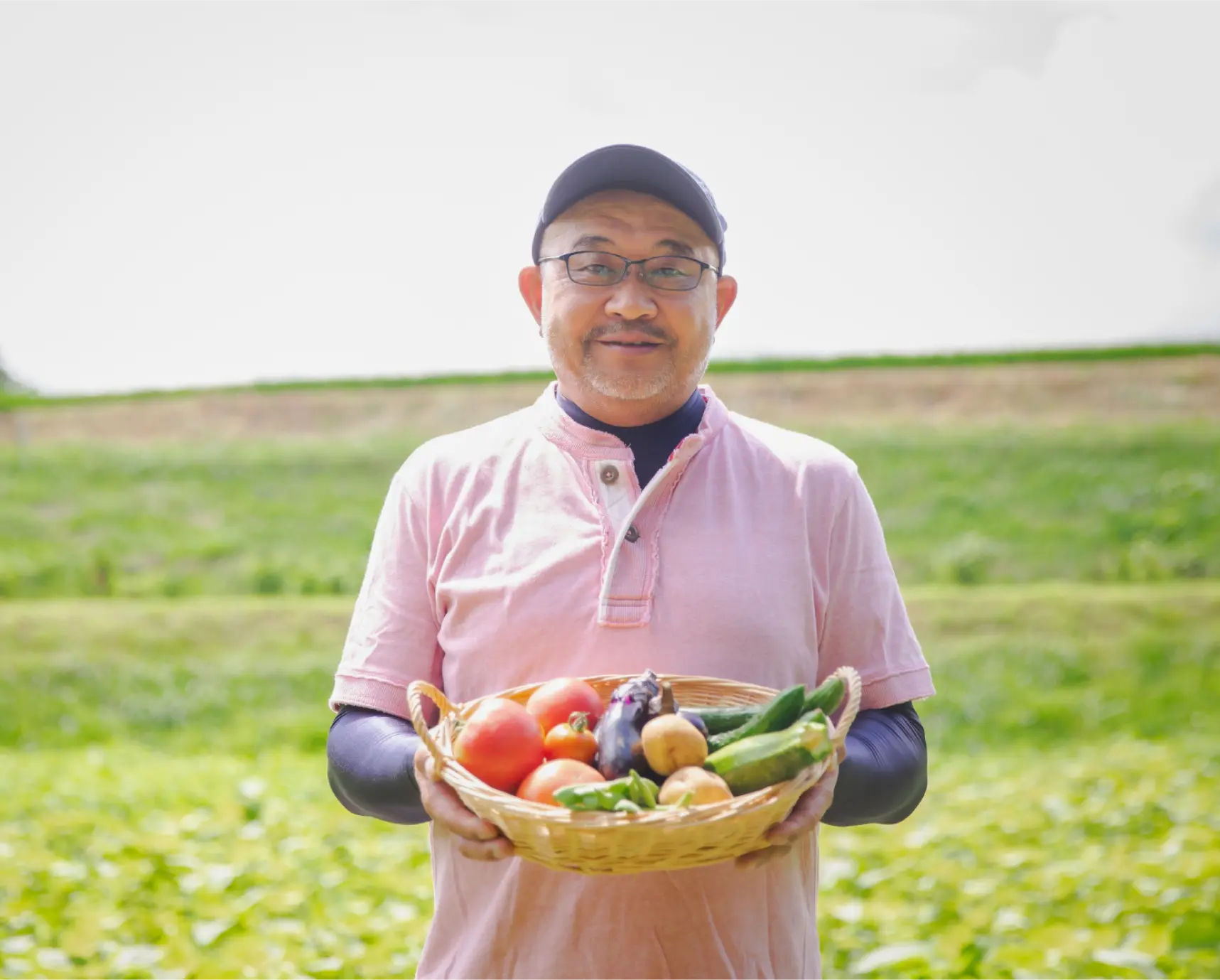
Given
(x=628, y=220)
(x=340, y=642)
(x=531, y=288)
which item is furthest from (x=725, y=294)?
(x=340, y=642)

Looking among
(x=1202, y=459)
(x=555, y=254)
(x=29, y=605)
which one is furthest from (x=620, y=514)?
(x=1202, y=459)

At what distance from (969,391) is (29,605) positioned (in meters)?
14.9

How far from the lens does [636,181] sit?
7.87 ft

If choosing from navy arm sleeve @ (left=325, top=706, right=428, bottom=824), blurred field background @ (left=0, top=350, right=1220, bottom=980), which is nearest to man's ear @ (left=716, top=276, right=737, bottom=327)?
navy arm sleeve @ (left=325, top=706, right=428, bottom=824)

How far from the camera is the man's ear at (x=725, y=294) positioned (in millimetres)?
2654

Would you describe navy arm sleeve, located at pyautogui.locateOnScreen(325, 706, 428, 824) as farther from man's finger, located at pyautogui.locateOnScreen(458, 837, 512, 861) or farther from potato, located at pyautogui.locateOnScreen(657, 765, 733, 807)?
potato, located at pyautogui.locateOnScreen(657, 765, 733, 807)

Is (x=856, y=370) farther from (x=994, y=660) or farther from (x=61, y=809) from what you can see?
(x=61, y=809)

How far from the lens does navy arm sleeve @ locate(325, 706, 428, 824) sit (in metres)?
2.16

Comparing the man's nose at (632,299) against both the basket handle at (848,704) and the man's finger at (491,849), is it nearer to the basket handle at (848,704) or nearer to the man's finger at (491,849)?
the basket handle at (848,704)

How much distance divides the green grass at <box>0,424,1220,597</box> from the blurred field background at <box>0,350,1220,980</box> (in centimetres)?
5

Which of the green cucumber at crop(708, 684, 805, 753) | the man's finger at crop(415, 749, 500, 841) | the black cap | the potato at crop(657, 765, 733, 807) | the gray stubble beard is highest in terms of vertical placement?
the black cap

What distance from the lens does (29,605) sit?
42.7ft

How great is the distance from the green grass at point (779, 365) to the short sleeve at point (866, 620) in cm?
1840

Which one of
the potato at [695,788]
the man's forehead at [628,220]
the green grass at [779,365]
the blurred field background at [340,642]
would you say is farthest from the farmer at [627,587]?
the green grass at [779,365]
